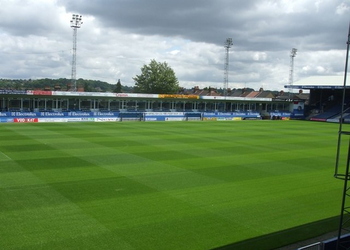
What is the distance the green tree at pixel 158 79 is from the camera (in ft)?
308

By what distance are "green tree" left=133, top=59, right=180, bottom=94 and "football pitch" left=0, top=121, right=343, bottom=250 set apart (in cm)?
7208

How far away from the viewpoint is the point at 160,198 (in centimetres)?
1228

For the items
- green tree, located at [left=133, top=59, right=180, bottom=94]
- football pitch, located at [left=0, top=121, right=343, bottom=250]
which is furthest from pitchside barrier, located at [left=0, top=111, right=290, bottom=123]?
green tree, located at [left=133, top=59, right=180, bottom=94]

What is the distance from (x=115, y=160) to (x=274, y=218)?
33.0ft

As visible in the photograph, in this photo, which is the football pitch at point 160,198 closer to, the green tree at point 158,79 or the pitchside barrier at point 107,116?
the pitchside barrier at point 107,116

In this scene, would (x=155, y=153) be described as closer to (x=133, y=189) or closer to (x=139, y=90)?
(x=133, y=189)

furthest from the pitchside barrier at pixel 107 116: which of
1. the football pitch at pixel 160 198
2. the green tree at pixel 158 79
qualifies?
the green tree at pixel 158 79

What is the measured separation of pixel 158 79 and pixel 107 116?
47930 millimetres

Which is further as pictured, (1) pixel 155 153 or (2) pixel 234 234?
(1) pixel 155 153

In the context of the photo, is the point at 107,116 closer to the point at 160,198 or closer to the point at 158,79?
the point at 160,198

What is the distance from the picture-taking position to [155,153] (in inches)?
832

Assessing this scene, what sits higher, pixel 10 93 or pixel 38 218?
pixel 10 93

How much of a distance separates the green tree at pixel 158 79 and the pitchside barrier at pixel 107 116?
35957 mm

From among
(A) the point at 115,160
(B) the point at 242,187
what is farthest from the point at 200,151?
(B) the point at 242,187
